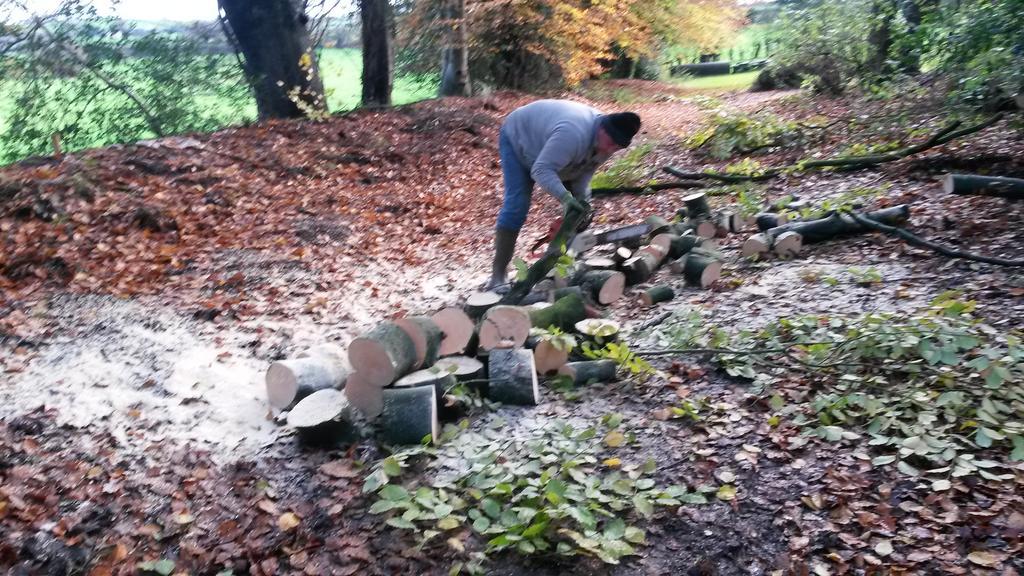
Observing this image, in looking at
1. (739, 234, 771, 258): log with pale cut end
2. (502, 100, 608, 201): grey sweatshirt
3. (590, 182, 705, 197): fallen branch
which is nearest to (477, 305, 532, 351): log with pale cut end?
(502, 100, 608, 201): grey sweatshirt

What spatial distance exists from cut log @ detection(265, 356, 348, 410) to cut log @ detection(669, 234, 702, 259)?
2.95 metres

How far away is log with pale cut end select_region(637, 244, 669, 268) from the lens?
17.3 feet

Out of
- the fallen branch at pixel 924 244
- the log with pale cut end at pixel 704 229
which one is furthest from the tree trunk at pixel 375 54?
the fallen branch at pixel 924 244

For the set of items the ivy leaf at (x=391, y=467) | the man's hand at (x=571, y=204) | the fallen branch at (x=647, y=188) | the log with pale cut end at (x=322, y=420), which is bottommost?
the ivy leaf at (x=391, y=467)

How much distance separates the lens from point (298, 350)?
14.1 ft

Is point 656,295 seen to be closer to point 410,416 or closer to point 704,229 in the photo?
point 704,229

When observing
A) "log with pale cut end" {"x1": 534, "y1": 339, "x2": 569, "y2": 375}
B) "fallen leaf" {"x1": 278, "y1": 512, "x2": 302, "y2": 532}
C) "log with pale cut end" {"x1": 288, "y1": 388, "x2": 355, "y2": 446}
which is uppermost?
"log with pale cut end" {"x1": 534, "y1": 339, "x2": 569, "y2": 375}

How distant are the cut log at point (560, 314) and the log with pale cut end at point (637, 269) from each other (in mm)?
1056

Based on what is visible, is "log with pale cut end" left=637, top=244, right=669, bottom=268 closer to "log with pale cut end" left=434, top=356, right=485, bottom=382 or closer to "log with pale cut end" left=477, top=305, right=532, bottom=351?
"log with pale cut end" left=477, top=305, right=532, bottom=351

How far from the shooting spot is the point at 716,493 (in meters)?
2.82

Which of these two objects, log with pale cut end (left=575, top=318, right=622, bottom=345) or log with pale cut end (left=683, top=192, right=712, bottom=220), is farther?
log with pale cut end (left=683, top=192, right=712, bottom=220)

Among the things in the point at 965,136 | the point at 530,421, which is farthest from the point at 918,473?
the point at 965,136

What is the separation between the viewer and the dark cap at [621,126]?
431 cm

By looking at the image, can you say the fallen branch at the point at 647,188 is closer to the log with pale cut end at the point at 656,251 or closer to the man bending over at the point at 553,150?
the log with pale cut end at the point at 656,251
